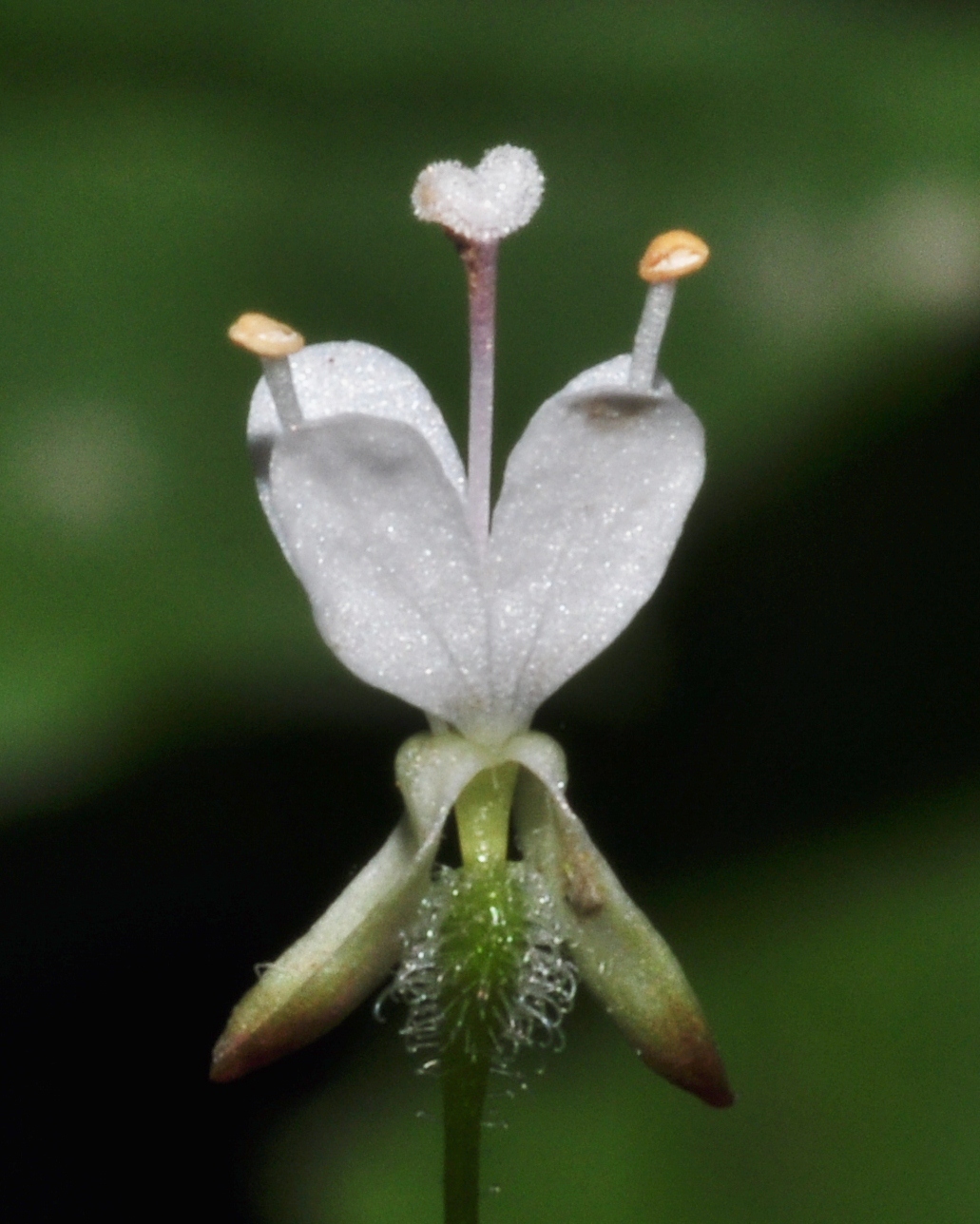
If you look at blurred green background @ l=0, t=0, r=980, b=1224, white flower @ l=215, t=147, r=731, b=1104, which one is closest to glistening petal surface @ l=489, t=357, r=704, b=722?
white flower @ l=215, t=147, r=731, b=1104

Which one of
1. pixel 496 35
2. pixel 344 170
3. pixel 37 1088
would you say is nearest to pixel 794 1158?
pixel 37 1088

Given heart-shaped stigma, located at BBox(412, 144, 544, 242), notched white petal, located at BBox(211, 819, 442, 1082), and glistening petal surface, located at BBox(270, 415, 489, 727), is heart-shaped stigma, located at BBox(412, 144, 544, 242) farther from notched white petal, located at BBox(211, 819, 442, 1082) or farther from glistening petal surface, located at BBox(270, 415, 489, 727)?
notched white petal, located at BBox(211, 819, 442, 1082)

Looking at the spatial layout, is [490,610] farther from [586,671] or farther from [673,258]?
[586,671]

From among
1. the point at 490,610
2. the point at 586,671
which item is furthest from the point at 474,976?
the point at 586,671

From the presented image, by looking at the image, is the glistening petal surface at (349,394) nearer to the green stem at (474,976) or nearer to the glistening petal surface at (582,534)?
the glistening petal surface at (582,534)

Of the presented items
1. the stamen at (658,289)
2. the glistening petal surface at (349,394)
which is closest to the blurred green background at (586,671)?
the glistening petal surface at (349,394)

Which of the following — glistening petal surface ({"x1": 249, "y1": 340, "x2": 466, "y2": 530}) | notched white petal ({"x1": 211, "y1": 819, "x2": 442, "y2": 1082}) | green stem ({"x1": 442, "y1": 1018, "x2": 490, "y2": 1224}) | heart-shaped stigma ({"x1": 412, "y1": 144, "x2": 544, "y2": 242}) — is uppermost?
heart-shaped stigma ({"x1": 412, "y1": 144, "x2": 544, "y2": 242})
